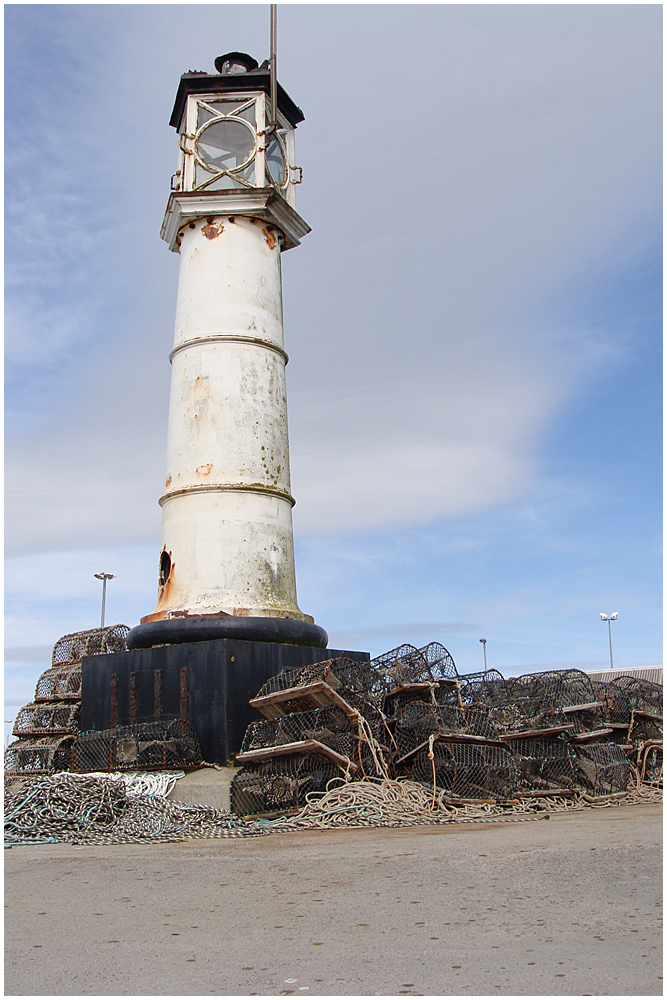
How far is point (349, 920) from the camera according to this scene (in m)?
4.52

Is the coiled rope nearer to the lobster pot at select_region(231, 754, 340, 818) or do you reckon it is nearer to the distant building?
the lobster pot at select_region(231, 754, 340, 818)

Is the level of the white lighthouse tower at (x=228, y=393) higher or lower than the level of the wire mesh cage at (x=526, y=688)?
higher

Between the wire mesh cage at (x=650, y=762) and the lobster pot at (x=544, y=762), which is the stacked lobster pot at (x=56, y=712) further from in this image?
the wire mesh cage at (x=650, y=762)

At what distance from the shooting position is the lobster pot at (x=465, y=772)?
10164 mm

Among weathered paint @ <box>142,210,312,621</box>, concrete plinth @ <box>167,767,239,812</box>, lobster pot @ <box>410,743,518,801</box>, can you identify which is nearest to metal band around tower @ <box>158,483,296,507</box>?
weathered paint @ <box>142,210,312,621</box>

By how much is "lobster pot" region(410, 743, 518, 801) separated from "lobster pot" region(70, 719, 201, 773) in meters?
3.05

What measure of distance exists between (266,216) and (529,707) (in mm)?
9115

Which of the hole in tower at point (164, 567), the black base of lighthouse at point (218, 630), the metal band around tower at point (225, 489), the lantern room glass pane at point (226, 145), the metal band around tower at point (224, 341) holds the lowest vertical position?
the black base of lighthouse at point (218, 630)

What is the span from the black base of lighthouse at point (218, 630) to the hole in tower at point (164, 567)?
2.64 feet

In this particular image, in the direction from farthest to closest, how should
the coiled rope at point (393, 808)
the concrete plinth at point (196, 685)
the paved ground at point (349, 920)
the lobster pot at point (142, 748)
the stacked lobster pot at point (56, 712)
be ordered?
the stacked lobster pot at point (56, 712) < the concrete plinth at point (196, 685) < the lobster pot at point (142, 748) < the coiled rope at point (393, 808) < the paved ground at point (349, 920)

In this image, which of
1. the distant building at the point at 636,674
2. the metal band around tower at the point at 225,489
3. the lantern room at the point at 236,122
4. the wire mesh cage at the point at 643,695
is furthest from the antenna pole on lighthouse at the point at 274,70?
the distant building at the point at 636,674

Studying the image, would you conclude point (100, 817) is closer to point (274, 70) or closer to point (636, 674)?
point (274, 70)

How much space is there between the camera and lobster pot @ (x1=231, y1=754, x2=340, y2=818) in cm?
968

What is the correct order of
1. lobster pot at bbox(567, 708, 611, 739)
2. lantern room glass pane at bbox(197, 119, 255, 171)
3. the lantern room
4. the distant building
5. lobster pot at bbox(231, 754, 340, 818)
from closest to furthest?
lobster pot at bbox(231, 754, 340, 818) < lobster pot at bbox(567, 708, 611, 739) < the lantern room < lantern room glass pane at bbox(197, 119, 255, 171) < the distant building
